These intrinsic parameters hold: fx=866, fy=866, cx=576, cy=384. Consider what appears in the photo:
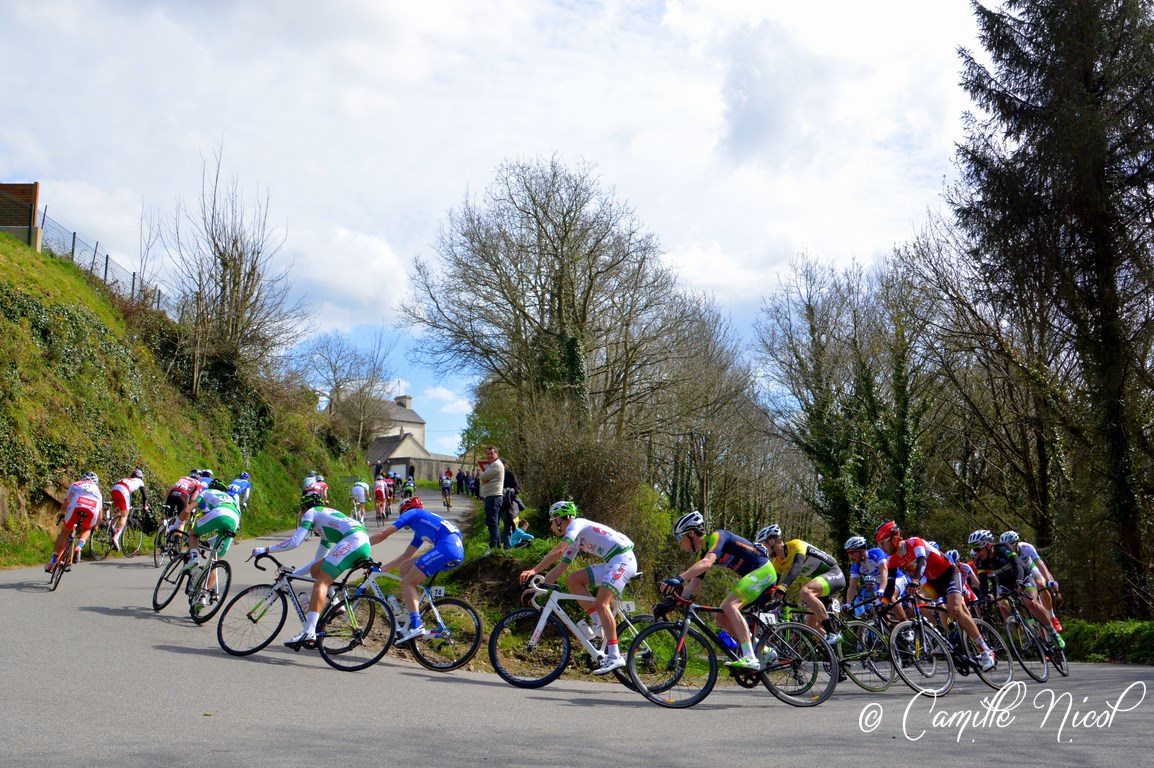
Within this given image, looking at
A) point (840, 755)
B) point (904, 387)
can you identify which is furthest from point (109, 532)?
point (904, 387)

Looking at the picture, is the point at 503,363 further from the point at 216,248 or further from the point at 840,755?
the point at 840,755

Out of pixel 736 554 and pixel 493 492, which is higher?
pixel 493 492

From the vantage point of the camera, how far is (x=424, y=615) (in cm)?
928

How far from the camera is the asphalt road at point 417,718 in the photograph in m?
5.86

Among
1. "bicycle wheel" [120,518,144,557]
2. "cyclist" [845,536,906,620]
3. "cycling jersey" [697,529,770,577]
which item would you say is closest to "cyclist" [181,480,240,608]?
"cycling jersey" [697,529,770,577]

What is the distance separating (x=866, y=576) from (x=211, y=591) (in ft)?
27.1

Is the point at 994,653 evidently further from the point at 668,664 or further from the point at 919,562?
the point at 668,664

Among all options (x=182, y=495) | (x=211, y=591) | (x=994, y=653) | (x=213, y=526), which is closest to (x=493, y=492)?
(x=182, y=495)

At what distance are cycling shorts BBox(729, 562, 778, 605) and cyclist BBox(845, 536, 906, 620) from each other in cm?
238

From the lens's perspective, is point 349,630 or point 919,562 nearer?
point 349,630

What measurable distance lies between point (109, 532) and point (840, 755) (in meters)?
15.0

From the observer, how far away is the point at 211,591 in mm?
10320

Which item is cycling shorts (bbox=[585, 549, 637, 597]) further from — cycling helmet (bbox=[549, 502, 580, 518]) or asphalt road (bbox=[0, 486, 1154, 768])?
asphalt road (bbox=[0, 486, 1154, 768])

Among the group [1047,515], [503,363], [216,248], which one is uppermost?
[216,248]
